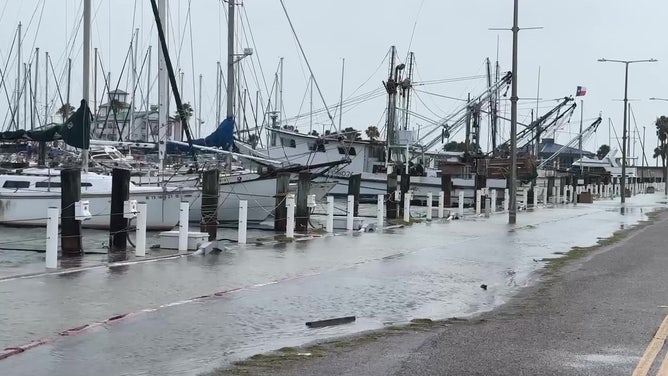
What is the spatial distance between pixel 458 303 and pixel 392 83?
37.3 m

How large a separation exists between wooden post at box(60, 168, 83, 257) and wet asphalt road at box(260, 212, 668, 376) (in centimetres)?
793

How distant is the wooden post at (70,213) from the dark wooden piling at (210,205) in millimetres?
3851

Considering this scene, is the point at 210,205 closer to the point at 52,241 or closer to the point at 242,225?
the point at 242,225

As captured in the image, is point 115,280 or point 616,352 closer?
point 616,352

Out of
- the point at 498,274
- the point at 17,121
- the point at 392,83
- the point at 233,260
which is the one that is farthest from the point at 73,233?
the point at 17,121

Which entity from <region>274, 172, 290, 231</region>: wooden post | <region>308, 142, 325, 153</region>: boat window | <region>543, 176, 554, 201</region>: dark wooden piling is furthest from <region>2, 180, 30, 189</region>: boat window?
<region>543, 176, 554, 201</region>: dark wooden piling

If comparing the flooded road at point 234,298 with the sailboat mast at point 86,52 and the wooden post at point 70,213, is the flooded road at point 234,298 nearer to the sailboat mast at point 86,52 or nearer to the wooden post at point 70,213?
the wooden post at point 70,213

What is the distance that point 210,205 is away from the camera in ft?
64.6

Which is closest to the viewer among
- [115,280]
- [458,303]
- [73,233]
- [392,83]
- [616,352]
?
[616,352]

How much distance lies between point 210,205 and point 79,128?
3.85 metres

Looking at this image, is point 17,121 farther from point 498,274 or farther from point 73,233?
point 498,274

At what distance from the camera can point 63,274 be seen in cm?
1300

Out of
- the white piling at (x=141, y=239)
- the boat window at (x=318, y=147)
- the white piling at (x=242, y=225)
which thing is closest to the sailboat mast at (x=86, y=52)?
the white piling at (x=242, y=225)

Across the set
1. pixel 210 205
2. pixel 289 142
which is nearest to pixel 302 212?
pixel 210 205
